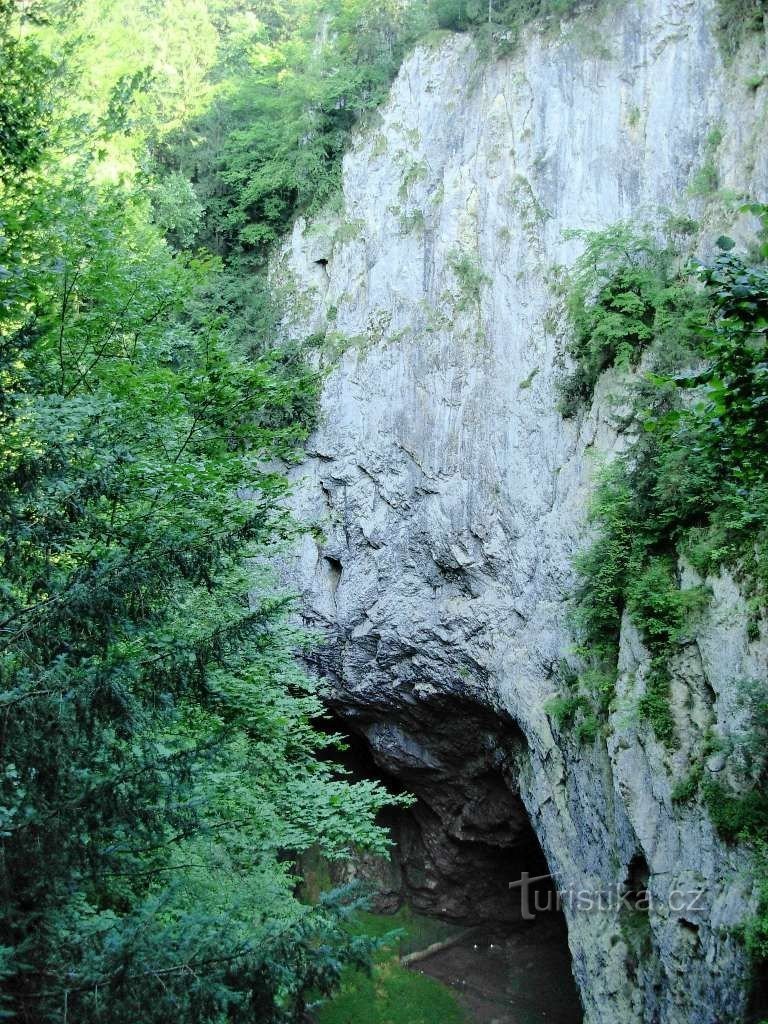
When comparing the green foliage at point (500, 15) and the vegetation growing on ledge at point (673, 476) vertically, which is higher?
the green foliage at point (500, 15)

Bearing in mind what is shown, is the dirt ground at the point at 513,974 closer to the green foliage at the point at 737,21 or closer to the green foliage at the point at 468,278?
the green foliage at the point at 468,278

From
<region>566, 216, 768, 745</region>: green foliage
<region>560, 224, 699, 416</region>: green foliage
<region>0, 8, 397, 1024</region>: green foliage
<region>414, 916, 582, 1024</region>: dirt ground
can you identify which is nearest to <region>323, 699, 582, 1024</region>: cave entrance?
<region>414, 916, 582, 1024</region>: dirt ground

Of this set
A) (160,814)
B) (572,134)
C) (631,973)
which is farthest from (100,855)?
(572,134)

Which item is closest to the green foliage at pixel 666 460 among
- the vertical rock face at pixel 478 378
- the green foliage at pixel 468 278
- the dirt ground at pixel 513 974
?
the vertical rock face at pixel 478 378

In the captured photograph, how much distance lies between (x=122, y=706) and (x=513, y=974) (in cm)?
1284

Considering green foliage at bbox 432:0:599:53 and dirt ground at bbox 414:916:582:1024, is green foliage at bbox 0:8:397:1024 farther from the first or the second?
green foliage at bbox 432:0:599:53

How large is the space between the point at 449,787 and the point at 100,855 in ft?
39.5

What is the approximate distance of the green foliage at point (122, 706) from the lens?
382 centimetres

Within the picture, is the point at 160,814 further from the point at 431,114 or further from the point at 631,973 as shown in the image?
the point at 431,114

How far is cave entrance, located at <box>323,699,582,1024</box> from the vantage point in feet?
45.3

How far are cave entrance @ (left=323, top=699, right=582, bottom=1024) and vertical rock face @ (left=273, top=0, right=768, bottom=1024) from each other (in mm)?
88

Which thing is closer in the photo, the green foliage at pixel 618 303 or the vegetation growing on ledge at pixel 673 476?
the vegetation growing on ledge at pixel 673 476

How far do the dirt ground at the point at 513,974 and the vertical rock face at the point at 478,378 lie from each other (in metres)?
1.57

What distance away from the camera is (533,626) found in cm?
1229
